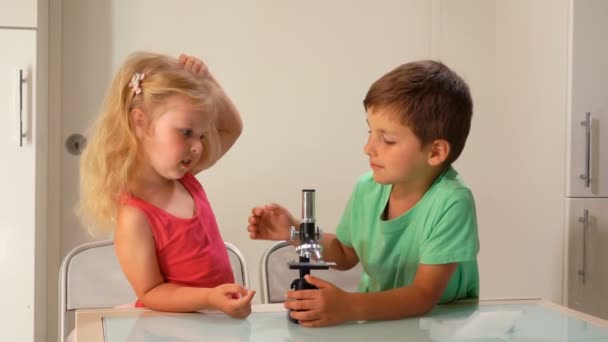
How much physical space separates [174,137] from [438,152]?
0.40m

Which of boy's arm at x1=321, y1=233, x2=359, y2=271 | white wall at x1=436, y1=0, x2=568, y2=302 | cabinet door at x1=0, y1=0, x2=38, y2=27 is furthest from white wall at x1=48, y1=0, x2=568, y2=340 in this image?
boy's arm at x1=321, y1=233, x2=359, y2=271

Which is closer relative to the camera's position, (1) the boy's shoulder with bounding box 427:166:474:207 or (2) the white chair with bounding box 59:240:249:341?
(1) the boy's shoulder with bounding box 427:166:474:207

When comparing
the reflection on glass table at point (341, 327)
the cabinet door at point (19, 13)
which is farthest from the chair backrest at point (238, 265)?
the cabinet door at point (19, 13)

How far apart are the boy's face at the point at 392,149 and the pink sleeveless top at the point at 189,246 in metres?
0.31

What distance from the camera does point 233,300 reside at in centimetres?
95

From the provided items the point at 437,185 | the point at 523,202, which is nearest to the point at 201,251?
the point at 437,185

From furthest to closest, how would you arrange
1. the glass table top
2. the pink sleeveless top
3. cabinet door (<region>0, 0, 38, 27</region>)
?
1. cabinet door (<region>0, 0, 38, 27</region>)
2. the pink sleeveless top
3. the glass table top

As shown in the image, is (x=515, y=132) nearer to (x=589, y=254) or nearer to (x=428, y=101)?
(x=589, y=254)

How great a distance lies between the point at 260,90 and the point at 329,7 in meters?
0.37

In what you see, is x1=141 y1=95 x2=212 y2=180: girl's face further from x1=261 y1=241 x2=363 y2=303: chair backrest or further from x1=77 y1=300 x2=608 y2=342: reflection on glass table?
x1=261 y1=241 x2=363 y2=303: chair backrest

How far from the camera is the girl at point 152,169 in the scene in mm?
1104

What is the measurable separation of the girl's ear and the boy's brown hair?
35 cm

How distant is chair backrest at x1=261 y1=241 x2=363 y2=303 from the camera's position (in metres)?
1.73

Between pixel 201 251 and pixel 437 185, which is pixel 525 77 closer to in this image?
pixel 437 185
